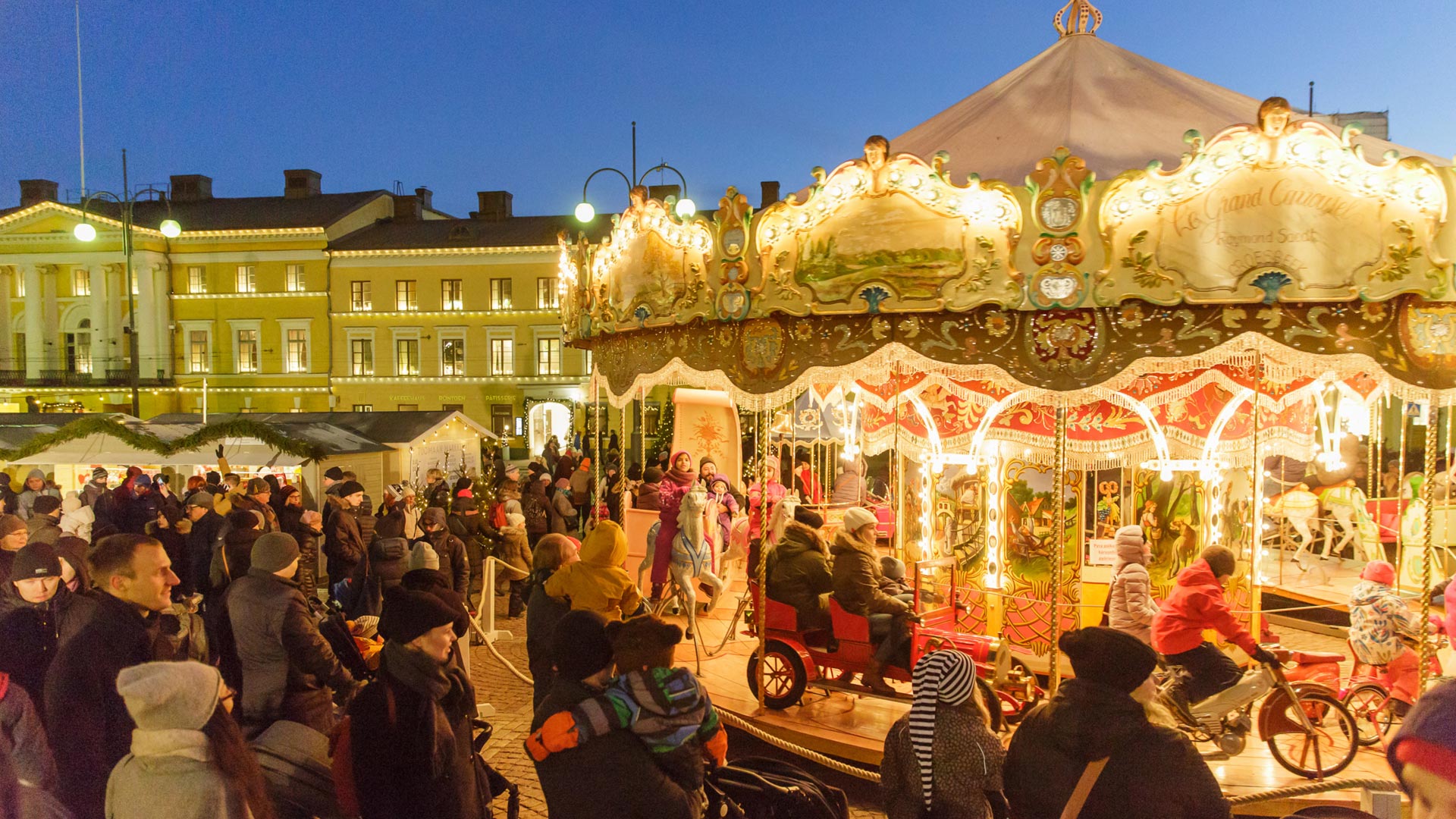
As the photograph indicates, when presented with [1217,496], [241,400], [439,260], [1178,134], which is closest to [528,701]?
[1217,496]

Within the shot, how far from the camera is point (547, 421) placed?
3791 cm

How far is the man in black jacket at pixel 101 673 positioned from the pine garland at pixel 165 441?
10.8m

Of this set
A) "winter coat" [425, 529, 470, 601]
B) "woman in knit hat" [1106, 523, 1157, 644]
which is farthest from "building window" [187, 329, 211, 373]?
"woman in knit hat" [1106, 523, 1157, 644]

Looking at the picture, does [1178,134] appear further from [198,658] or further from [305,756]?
[198,658]

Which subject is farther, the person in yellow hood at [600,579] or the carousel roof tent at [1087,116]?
the carousel roof tent at [1087,116]

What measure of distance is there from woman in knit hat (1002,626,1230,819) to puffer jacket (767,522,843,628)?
11.2 ft

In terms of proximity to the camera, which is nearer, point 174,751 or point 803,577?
point 174,751

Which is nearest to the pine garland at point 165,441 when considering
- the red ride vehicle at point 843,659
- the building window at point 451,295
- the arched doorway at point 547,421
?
the red ride vehicle at point 843,659

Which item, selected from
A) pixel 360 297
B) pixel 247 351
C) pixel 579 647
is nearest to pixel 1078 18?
pixel 579 647

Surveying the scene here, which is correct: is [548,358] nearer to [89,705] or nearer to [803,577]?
[803,577]

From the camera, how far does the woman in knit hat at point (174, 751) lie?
2.84 meters

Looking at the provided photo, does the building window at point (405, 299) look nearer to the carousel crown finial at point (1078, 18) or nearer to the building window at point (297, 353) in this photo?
the building window at point (297, 353)

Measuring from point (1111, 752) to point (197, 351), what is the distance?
43261 mm

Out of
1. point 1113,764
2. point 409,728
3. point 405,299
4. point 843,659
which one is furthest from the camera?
point 405,299
